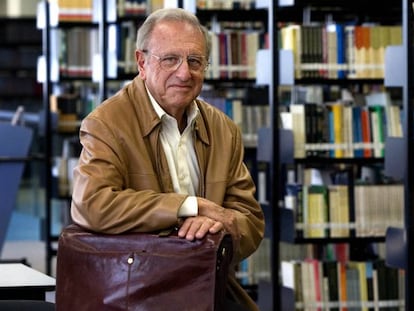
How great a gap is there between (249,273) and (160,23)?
13.0 feet

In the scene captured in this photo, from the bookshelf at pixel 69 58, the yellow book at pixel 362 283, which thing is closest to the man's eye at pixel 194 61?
the yellow book at pixel 362 283

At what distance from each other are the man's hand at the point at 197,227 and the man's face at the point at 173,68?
0.37 metres

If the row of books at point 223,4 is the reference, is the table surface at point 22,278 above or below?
below

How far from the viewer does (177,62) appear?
2.57 m

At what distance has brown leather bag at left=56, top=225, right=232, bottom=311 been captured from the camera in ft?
7.29

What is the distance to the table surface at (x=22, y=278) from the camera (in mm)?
2760

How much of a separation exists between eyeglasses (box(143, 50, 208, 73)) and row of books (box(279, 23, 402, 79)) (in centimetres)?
305

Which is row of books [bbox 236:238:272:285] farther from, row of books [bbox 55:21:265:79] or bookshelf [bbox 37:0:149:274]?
bookshelf [bbox 37:0:149:274]

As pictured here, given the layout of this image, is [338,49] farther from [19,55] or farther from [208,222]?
[19,55]

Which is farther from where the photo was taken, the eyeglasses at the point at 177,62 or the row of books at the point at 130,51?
the row of books at the point at 130,51

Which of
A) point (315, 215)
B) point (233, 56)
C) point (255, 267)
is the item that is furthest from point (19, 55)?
point (315, 215)

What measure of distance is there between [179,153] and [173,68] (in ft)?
0.71

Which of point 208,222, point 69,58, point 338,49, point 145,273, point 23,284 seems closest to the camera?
point 145,273

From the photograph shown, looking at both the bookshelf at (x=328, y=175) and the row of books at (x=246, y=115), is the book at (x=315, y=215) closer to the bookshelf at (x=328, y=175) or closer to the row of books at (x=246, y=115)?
the bookshelf at (x=328, y=175)
